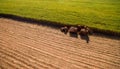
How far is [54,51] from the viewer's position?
30.7 ft

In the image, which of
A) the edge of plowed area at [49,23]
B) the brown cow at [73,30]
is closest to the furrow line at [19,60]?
the brown cow at [73,30]

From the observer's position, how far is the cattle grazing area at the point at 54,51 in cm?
815

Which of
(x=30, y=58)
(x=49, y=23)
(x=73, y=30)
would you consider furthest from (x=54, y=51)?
(x=49, y=23)

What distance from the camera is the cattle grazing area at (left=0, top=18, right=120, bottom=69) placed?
815 centimetres

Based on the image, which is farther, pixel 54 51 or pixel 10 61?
pixel 54 51

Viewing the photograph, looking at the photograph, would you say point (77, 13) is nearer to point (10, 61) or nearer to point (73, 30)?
point (73, 30)

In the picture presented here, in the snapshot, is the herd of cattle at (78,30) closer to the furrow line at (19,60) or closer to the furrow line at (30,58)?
the furrow line at (30,58)

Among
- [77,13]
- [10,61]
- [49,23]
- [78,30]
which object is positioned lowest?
[49,23]

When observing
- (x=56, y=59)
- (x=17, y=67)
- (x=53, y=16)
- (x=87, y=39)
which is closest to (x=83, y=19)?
(x=53, y=16)

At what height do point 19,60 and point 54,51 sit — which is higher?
point 54,51

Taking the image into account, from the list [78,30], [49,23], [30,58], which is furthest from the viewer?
[49,23]

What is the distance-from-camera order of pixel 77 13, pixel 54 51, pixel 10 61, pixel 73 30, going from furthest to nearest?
1. pixel 77 13
2. pixel 73 30
3. pixel 54 51
4. pixel 10 61

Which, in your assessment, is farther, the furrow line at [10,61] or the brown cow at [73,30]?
the brown cow at [73,30]

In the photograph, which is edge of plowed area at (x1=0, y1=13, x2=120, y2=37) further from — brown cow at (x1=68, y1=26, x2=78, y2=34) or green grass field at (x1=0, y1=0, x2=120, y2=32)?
brown cow at (x1=68, y1=26, x2=78, y2=34)
